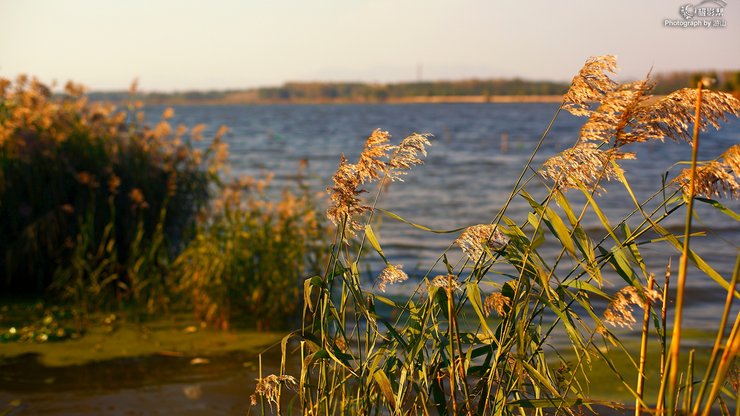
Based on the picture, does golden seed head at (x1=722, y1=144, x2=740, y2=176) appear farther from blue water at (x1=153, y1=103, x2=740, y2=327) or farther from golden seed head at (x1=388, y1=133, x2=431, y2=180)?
golden seed head at (x1=388, y1=133, x2=431, y2=180)

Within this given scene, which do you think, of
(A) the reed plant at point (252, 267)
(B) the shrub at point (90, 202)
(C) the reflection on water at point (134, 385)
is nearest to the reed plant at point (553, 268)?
(C) the reflection on water at point (134, 385)

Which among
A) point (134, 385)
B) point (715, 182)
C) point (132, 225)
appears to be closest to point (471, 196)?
point (132, 225)

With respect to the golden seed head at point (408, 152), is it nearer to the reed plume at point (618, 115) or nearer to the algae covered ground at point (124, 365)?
the reed plume at point (618, 115)

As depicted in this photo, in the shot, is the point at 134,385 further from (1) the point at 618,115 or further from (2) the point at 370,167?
(1) the point at 618,115

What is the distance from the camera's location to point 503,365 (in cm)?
246

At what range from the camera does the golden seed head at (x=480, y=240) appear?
2264mm

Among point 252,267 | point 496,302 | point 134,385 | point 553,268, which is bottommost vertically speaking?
point 134,385

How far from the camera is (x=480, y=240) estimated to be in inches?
90.3

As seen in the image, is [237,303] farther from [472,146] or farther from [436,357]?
[472,146]

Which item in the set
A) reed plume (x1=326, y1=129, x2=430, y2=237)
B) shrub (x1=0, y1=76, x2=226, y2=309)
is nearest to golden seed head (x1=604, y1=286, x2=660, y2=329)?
reed plume (x1=326, y1=129, x2=430, y2=237)

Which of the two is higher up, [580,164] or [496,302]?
[580,164]

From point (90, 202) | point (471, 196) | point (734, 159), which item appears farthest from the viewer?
point (471, 196)

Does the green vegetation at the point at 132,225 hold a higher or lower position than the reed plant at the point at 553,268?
lower

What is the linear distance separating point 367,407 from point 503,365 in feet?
1.64
